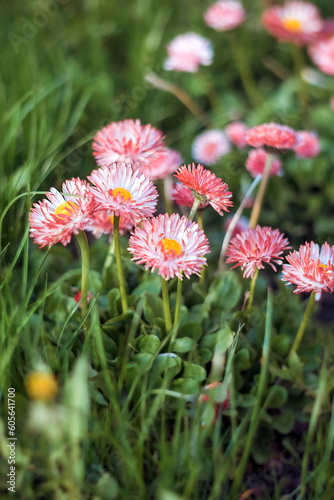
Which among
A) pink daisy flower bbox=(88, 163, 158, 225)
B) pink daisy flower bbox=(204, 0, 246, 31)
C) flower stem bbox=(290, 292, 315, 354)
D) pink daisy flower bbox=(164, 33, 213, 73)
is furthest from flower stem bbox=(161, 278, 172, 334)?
pink daisy flower bbox=(204, 0, 246, 31)

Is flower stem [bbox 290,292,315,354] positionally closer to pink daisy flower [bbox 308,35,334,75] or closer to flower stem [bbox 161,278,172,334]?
flower stem [bbox 161,278,172,334]

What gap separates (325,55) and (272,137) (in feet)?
4.17

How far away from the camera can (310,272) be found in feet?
3.39

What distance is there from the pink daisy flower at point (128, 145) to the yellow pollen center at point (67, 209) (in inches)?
7.2

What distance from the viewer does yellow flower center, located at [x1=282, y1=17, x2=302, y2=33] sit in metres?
2.27

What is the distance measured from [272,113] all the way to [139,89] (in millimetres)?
592

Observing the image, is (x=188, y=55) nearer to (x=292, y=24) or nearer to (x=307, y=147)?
(x=292, y=24)

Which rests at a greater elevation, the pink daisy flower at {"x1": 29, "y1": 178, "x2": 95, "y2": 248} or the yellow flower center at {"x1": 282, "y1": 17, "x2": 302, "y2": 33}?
the yellow flower center at {"x1": 282, "y1": 17, "x2": 302, "y2": 33}

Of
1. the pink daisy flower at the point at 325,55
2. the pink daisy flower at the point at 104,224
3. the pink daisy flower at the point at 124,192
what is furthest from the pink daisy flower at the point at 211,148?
the pink daisy flower at the point at 124,192

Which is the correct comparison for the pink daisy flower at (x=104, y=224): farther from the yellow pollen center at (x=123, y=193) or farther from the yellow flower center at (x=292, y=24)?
the yellow flower center at (x=292, y=24)

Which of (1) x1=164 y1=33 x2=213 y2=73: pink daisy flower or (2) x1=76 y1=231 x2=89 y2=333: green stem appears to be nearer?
(2) x1=76 y1=231 x2=89 y2=333: green stem

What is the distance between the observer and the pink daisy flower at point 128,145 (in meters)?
1.18

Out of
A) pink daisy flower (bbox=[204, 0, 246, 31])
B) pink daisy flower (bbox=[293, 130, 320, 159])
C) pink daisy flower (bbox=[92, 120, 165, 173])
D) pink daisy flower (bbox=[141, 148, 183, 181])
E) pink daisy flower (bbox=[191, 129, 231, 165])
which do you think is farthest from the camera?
pink daisy flower (bbox=[204, 0, 246, 31])

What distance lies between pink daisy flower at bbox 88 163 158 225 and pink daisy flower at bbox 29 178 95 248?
0.09 feet
